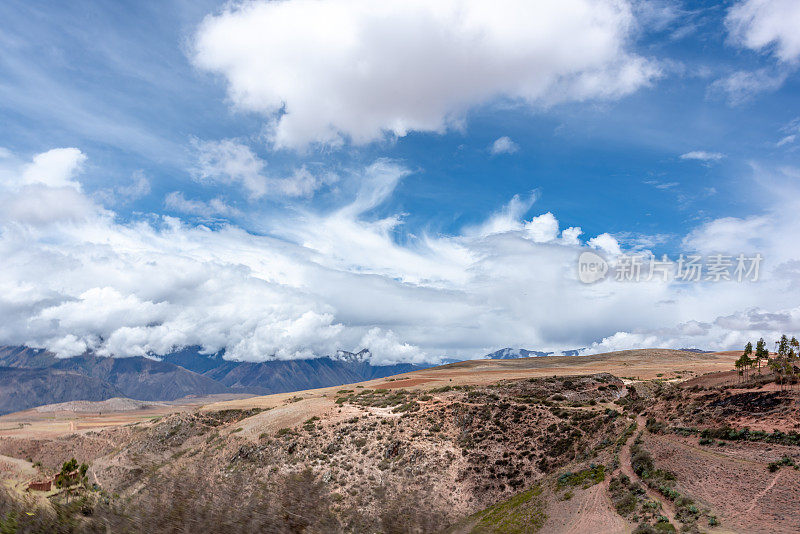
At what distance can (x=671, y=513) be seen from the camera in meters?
23.5

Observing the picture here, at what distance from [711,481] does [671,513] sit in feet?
A: 13.5

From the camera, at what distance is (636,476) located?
28.8 m

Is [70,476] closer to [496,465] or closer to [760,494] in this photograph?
[496,465]

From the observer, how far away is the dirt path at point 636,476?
23553mm

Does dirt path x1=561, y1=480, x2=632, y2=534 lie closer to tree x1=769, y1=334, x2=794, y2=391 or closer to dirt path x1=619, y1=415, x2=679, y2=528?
dirt path x1=619, y1=415, x2=679, y2=528

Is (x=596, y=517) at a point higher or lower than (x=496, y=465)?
higher

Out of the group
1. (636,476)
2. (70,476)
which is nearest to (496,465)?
(636,476)

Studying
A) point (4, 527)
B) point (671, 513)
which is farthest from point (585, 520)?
point (4, 527)

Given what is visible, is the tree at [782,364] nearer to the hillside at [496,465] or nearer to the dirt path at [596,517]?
the hillside at [496,465]

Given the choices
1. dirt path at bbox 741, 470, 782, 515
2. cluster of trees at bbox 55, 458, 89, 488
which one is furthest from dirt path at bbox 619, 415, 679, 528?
cluster of trees at bbox 55, 458, 89, 488

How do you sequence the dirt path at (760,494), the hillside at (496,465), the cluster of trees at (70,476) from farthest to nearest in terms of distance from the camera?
1. the cluster of trees at (70,476)
2. the dirt path at (760,494)
3. the hillside at (496,465)

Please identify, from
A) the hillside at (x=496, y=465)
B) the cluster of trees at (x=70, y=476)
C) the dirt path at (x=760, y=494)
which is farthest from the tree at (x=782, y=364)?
the cluster of trees at (x=70, y=476)

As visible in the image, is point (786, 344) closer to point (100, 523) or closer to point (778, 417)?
point (778, 417)

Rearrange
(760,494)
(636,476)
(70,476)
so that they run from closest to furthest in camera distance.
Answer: (760,494) → (636,476) → (70,476)
